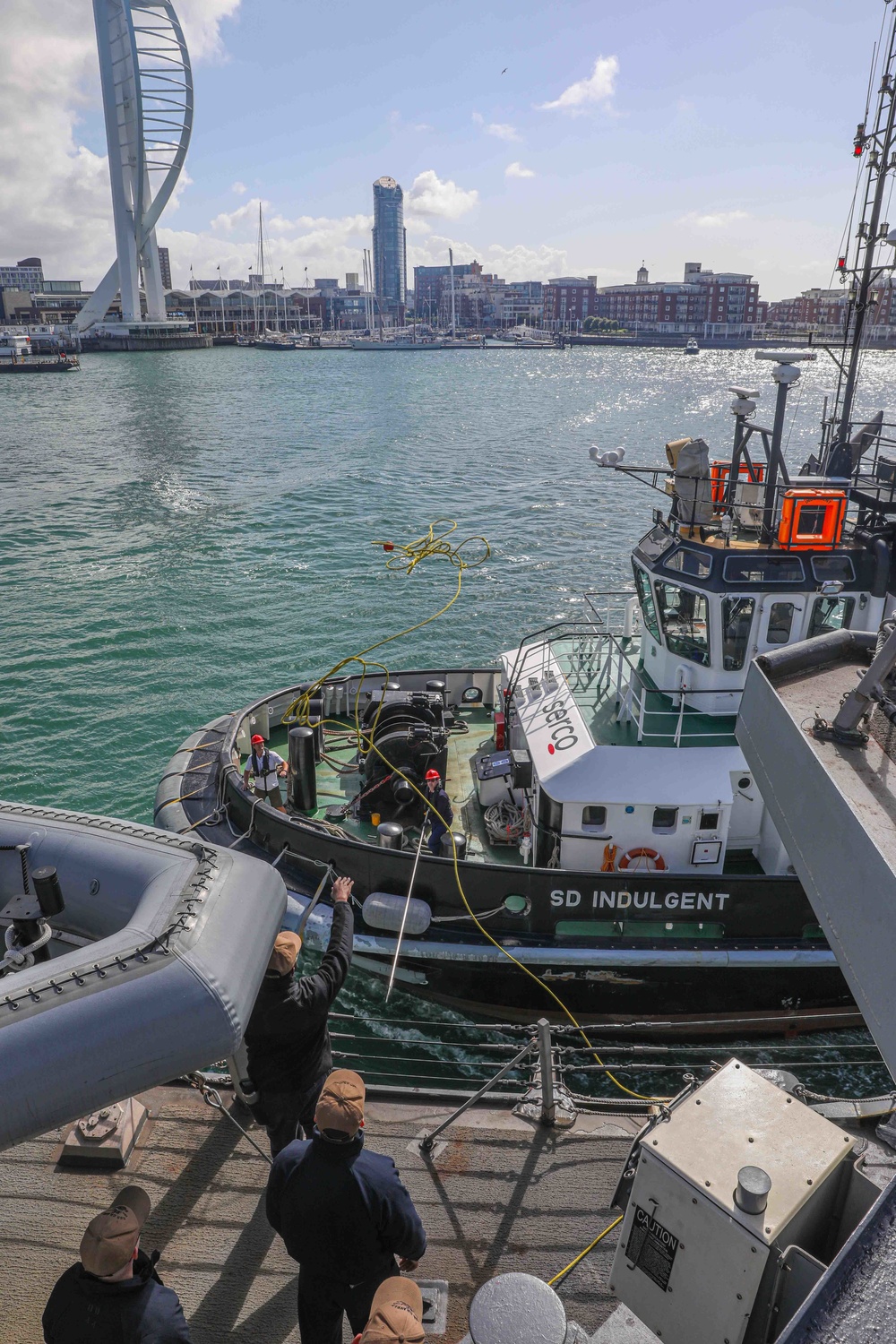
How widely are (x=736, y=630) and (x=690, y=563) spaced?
3.16ft

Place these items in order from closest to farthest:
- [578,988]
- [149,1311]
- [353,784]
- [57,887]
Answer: [149,1311] → [57,887] → [578,988] → [353,784]

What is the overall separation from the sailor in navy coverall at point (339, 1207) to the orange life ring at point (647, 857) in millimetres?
6320

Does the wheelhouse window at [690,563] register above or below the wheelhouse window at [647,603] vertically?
above

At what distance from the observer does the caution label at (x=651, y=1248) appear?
3543 millimetres

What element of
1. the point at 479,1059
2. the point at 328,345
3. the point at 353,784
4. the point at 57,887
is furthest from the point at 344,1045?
the point at 328,345

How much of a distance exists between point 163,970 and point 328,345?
174 meters

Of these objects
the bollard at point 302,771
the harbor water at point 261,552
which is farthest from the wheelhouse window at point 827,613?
the bollard at point 302,771

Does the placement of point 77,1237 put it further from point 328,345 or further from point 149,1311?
point 328,345

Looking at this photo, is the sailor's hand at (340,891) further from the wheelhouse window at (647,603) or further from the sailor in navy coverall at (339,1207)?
the wheelhouse window at (647,603)

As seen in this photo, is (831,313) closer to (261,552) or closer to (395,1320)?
(261,552)

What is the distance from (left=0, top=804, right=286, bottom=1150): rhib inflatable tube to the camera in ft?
11.6

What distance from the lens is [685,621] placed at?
1077 centimetres

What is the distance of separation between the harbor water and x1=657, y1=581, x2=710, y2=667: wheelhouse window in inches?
178

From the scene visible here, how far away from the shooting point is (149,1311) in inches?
126
